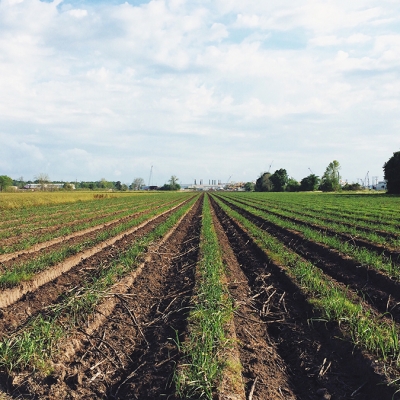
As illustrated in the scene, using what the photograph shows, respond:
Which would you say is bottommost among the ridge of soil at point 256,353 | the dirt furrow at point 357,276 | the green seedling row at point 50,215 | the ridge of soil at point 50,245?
the ridge of soil at point 256,353

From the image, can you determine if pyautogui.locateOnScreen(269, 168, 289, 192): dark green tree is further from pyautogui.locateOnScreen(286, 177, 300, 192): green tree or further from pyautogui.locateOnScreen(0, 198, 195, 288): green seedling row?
pyautogui.locateOnScreen(0, 198, 195, 288): green seedling row

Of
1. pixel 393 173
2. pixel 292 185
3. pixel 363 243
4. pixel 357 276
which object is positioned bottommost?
pixel 357 276

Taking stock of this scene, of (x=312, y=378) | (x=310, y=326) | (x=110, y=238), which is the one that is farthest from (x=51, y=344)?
(x=110, y=238)

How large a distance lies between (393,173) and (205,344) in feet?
229

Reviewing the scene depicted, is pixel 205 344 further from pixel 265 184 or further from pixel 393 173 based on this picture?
pixel 265 184

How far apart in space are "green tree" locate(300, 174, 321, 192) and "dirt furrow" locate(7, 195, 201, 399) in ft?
371

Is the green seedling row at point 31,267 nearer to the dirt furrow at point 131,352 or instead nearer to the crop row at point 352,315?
the dirt furrow at point 131,352

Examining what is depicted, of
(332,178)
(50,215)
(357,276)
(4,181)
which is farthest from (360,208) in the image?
(4,181)

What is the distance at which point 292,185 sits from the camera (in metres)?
126

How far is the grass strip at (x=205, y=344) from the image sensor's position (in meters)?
3.88

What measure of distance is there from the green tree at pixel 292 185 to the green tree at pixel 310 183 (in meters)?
3.64

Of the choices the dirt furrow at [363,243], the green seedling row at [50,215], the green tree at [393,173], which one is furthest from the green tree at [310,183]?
the dirt furrow at [363,243]

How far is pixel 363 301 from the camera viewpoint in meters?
7.21

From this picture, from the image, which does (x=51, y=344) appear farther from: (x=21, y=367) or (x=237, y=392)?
(x=237, y=392)
